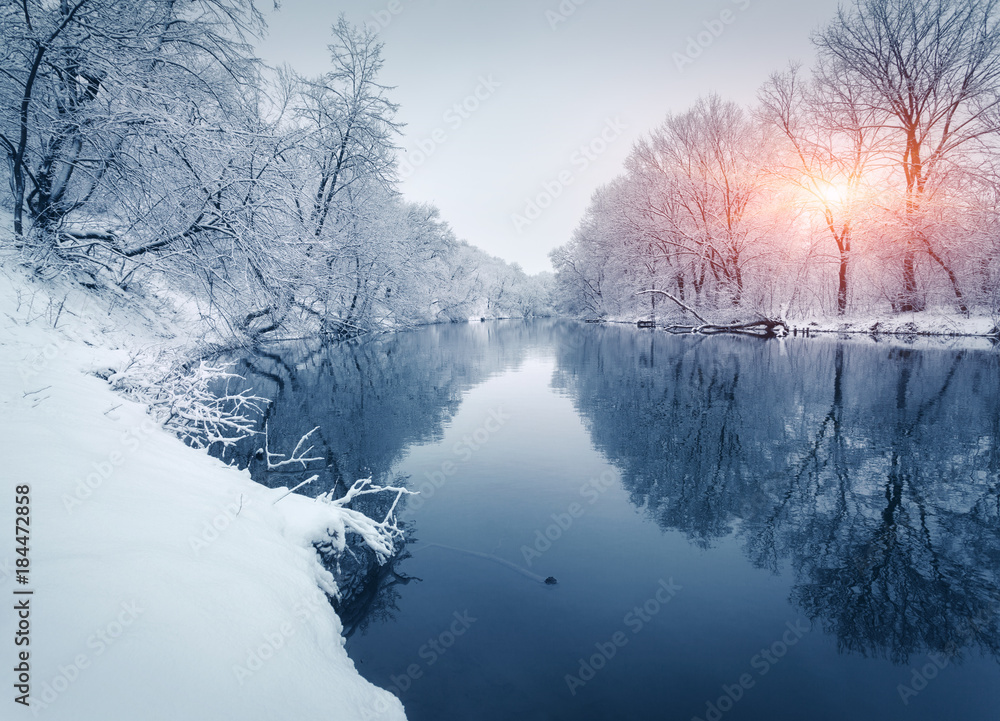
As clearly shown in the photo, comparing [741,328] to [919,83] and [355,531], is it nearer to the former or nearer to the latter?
[919,83]

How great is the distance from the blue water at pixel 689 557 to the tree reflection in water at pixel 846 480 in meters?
0.03

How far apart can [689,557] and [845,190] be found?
98.8 ft

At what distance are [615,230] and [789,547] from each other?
36961mm

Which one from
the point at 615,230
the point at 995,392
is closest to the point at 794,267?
the point at 615,230

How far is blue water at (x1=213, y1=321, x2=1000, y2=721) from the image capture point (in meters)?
3.09

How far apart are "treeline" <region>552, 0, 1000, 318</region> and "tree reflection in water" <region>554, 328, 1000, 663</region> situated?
12.5 m

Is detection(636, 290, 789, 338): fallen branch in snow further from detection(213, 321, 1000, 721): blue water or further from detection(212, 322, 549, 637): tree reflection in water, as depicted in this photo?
detection(213, 321, 1000, 721): blue water

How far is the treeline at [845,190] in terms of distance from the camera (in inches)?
810

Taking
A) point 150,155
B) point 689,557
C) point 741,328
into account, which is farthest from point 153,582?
point 741,328

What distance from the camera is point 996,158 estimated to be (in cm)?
1905

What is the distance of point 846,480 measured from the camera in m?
6.06

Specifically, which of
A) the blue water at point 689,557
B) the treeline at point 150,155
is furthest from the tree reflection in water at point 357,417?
the treeline at point 150,155

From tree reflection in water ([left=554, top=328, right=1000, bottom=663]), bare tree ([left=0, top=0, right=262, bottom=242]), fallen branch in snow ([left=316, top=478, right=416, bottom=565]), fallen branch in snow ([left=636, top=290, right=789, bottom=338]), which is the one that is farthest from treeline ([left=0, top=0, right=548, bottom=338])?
fallen branch in snow ([left=636, top=290, right=789, bottom=338])

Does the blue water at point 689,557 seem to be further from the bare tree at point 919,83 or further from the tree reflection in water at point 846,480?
the bare tree at point 919,83
